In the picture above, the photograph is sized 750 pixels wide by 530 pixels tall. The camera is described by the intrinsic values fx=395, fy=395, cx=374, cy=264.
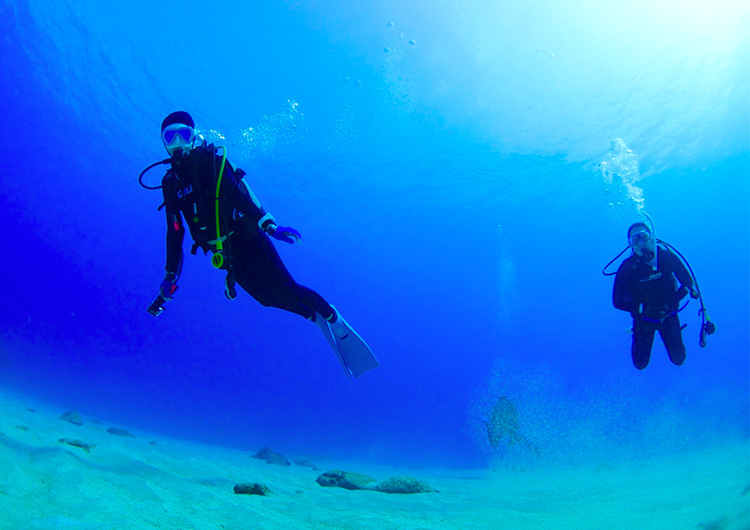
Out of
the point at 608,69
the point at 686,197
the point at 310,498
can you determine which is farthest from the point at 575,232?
the point at 310,498

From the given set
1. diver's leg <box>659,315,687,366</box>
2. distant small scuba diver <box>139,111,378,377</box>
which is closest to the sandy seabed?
distant small scuba diver <box>139,111,378,377</box>

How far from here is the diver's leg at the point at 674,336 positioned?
6.38 metres

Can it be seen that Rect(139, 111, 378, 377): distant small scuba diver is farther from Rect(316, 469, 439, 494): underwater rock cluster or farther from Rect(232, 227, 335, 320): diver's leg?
Rect(316, 469, 439, 494): underwater rock cluster

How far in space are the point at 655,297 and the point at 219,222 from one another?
661cm

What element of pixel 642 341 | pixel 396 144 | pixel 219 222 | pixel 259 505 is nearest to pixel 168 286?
pixel 219 222

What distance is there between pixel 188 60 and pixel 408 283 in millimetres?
44882

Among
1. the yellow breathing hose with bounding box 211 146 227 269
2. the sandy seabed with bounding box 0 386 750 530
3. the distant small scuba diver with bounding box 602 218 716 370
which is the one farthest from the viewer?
the distant small scuba diver with bounding box 602 218 716 370

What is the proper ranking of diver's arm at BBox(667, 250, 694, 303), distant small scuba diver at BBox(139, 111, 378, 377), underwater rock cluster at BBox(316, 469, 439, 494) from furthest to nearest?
diver's arm at BBox(667, 250, 694, 303)
underwater rock cluster at BBox(316, 469, 439, 494)
distant small scuba diver at BBox(139, 111, 378, 377)

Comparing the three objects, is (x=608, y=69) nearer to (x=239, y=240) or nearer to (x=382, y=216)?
(x=382, y=216)

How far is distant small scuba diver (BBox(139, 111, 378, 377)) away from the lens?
14.0ft

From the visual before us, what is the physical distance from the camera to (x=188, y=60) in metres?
18.9

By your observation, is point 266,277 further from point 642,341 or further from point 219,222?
point 642,341

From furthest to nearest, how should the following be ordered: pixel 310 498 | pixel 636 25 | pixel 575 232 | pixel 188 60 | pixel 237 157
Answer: pixel 575 232, pixel 237 157, pixel 188 60, pixel 636 25, pixel 310 498

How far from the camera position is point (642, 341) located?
6582 millimetres
